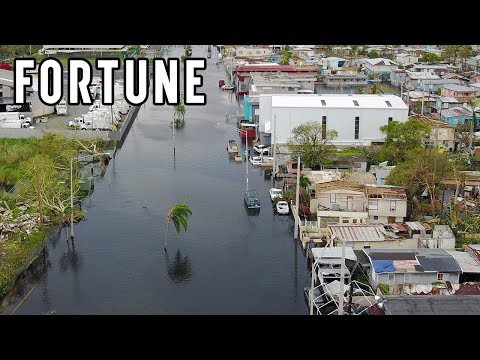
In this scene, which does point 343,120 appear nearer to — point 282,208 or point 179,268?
point 282,208

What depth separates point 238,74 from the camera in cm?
975

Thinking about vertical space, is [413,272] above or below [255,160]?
below

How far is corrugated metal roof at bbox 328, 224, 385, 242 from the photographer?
12.8ft

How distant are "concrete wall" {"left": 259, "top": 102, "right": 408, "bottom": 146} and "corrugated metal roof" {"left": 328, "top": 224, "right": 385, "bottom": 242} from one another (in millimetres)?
2260

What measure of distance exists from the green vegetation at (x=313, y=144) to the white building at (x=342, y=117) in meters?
0.18

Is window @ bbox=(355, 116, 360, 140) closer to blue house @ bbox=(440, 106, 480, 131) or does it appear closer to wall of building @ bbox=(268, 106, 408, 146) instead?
wall of building @ bbox=(268, 106, 408, 146)

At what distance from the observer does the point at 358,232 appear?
3971 millimetres

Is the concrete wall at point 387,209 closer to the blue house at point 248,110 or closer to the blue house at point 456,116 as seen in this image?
the blue house at point 456,116

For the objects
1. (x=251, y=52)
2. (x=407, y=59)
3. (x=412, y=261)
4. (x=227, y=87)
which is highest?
(x=251, y=52)

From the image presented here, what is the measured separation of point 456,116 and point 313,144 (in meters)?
2.32

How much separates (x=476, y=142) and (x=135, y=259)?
3922 millimetres

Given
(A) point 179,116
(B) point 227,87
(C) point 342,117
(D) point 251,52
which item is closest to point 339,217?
(C) point 342,117
